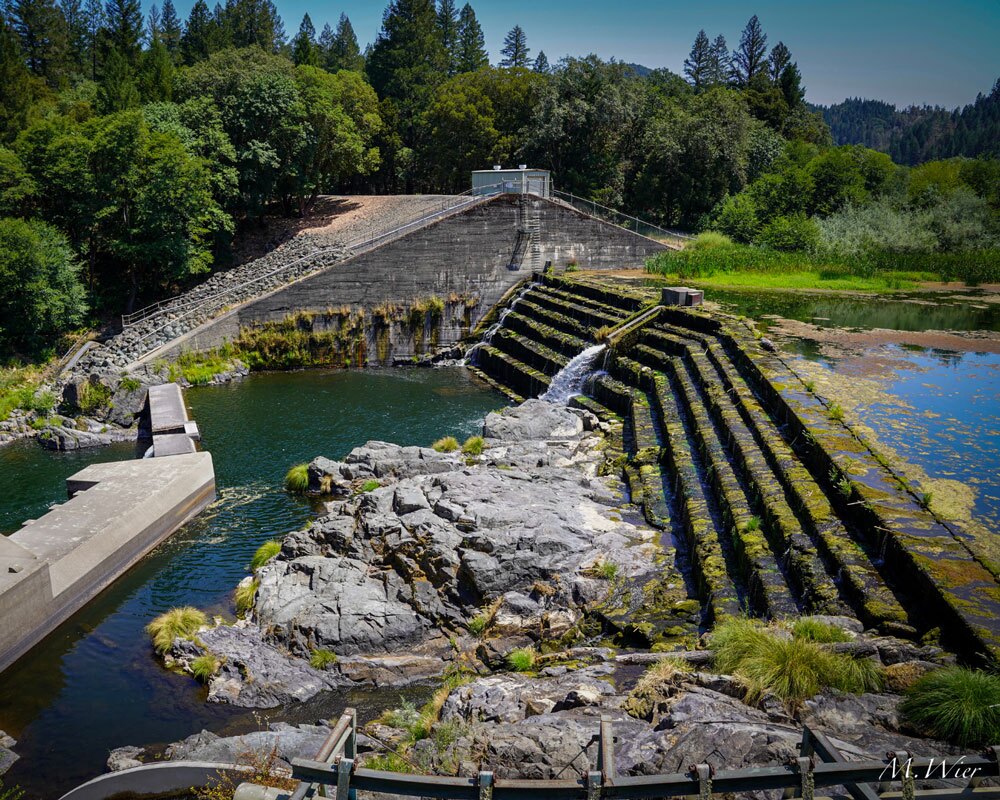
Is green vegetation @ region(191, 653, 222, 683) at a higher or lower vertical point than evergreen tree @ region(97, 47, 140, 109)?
lower

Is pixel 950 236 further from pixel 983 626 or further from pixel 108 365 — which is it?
pixel 108 365

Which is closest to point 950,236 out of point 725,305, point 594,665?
point 725,305

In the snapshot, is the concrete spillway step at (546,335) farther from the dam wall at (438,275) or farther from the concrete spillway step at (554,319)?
the dam wall at (438,275)

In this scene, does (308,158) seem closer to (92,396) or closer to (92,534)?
(92,396)

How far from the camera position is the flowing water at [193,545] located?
9789 mm

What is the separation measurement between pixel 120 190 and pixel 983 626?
30.3 m

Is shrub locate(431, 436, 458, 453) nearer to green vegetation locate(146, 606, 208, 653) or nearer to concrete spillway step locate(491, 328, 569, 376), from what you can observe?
concrete spillway step locate(491, 328, 569, 376)

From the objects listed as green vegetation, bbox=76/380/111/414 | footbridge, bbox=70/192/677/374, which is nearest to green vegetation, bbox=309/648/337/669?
green vegetation, bbox=76/380/111/414

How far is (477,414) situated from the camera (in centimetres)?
2314

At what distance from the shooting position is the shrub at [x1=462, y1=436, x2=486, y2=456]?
58.6 feet

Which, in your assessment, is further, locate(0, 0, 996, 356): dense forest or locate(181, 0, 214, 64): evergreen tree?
locate(181, 0, 214, 64): evergreen tree

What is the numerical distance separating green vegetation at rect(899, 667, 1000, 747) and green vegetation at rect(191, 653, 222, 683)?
8360 millimetres

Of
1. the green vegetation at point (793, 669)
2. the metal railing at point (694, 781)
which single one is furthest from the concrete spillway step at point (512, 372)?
the metal railing at point (694, 781)

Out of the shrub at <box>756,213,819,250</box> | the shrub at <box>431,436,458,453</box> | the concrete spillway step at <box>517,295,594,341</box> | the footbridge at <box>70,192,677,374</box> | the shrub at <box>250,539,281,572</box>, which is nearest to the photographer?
the shrub at <box>250,539,281,572</box>
